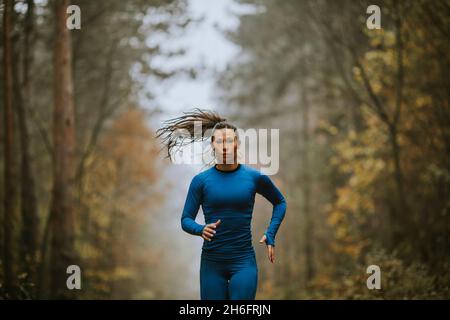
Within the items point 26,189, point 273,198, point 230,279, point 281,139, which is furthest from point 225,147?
point 281,139

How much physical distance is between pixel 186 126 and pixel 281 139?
17829mm

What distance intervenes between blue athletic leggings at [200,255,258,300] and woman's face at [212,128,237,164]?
963mm

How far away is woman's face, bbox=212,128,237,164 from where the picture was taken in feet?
15.9

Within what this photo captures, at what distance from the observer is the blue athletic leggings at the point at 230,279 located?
4629 mm

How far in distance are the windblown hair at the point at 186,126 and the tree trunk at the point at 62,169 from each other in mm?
5447

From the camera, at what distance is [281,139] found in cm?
2305

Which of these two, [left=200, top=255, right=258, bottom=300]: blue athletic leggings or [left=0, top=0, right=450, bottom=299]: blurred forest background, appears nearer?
[left=200, top=255, right=258, bottom=300]: blue athletic leggings

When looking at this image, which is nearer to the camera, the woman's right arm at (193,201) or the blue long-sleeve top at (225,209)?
the blue long-sleeve top at (225,209)

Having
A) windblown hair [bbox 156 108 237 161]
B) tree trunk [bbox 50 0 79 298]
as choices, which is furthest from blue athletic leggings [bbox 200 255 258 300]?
tree trunk [bbox 50 0 79 298]

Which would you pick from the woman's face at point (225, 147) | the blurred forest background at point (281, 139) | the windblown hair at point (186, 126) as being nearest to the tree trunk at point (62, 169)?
the blurred forest background at point (281, 139)

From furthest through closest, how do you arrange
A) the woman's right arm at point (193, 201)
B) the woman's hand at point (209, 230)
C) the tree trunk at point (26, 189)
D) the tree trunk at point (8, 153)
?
the tree trunk at point (26, 189) → the tree trunk at point (8, 153) → the woman's right arm at point (193, 201) → the woman's hand at point (209, 230)

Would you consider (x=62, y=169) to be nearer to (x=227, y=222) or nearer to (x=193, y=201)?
(x=193, y=201)

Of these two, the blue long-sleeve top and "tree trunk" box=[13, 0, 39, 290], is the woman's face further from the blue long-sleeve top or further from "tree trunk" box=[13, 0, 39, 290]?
"tree trunk" box=[13, 0, 39, 290]

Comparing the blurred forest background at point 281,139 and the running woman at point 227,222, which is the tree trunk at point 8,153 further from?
the running woman at point 227,222
